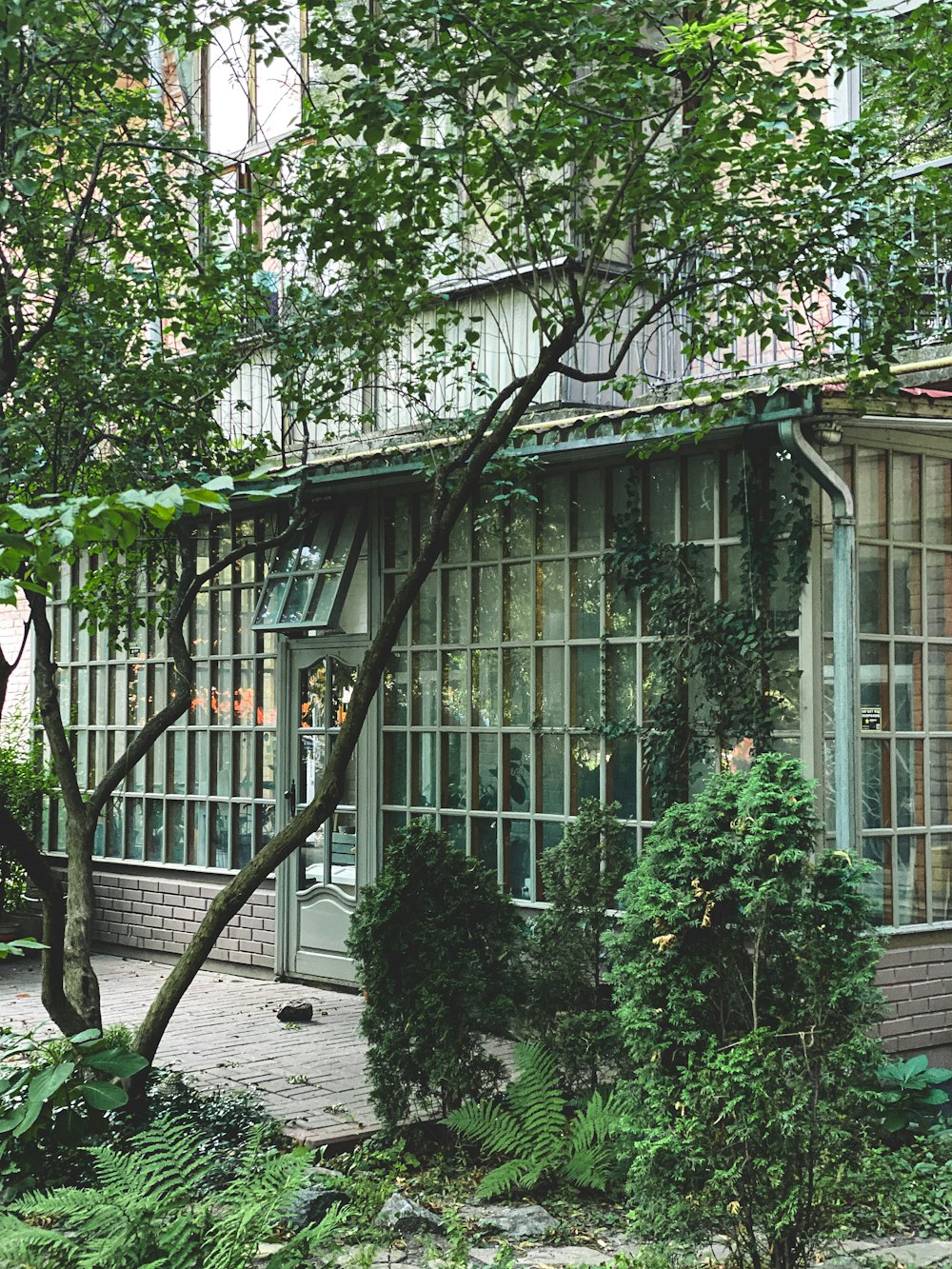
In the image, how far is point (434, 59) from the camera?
6.33 m

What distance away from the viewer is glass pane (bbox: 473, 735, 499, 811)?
31.8ft

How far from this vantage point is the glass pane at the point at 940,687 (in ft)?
27.2

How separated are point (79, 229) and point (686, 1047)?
525 centimetres

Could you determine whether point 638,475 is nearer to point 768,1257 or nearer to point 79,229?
point 79,229

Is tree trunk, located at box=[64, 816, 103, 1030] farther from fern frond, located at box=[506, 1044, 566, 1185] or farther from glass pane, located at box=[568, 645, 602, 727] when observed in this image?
glass pane, located at box=[568, 645, 602, 727]

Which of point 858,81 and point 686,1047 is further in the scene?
point 858,81

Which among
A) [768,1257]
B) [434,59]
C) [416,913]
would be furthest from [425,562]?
[768,1257]

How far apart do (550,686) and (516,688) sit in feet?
1.12

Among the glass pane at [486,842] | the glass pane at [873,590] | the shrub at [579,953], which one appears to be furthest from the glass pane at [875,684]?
the glass pane at [486,842]

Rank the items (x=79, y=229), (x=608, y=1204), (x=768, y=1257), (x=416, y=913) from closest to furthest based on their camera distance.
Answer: (x=768, y=1257)
(x=608, y=1204)
(x=416, y=913)
(x=79, y=229)

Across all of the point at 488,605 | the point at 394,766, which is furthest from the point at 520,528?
the point at 394,766

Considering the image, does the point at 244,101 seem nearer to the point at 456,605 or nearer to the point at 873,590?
the point at 456,605

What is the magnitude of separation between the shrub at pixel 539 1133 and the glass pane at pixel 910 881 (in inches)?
93.6

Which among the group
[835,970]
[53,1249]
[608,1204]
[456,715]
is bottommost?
[608,1204]
